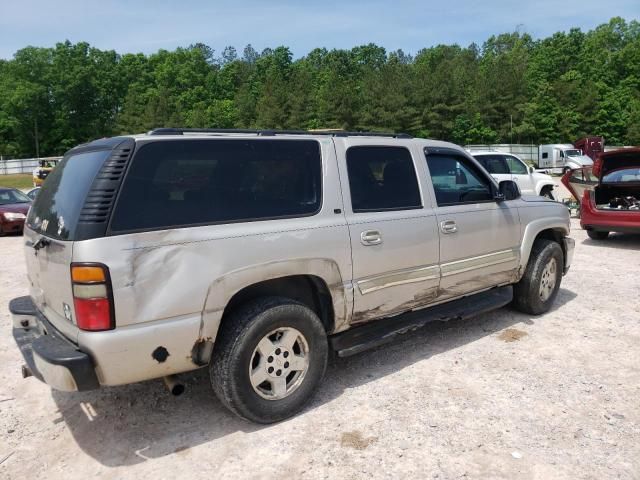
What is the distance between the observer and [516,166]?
50.4 feet

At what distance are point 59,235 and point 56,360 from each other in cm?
72

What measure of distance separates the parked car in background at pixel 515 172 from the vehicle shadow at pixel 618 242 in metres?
3.97

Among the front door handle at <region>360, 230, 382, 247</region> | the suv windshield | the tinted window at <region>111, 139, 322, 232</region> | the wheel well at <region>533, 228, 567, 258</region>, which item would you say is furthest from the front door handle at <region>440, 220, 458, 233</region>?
the suv windshield

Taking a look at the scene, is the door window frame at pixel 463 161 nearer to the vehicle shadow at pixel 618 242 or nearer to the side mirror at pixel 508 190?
the side mirror at pixel 508 190

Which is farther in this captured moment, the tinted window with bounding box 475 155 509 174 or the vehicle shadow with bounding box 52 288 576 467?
the tinted window with bounding box 475 155 509 174

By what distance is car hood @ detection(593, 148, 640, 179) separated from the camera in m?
9.50

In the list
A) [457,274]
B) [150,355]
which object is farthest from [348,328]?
[150,355]

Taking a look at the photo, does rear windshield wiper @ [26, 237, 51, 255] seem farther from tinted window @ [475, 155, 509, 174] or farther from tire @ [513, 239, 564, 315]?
tinted window @ [475, 155, 509, 174]

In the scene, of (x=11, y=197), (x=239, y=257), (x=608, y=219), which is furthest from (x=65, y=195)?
(x=11, y=197)

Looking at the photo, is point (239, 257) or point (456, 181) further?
point (456, 181)

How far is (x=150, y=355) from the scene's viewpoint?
2.99 m

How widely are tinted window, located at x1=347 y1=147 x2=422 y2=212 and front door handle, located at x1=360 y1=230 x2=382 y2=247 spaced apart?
0.18 m

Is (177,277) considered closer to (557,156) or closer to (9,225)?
(9,225)

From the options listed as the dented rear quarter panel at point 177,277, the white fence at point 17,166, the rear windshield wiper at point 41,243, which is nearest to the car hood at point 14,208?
Result: the rear windshield wiper at point 41,243
